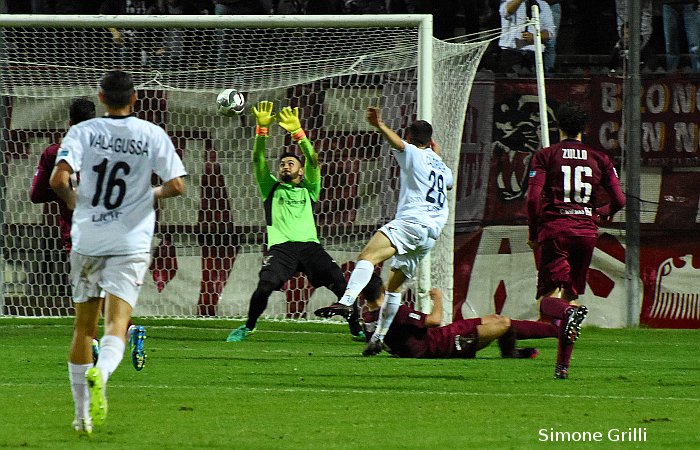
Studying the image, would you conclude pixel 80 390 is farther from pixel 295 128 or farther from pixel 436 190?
pixel 295 128

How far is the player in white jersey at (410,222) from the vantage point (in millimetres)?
10094

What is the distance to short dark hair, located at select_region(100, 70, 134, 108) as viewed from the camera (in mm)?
6117

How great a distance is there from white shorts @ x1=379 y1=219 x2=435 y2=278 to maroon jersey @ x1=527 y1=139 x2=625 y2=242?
44.7 inches

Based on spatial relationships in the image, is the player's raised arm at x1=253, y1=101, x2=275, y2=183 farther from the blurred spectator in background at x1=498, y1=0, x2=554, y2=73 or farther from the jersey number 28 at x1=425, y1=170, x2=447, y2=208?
the blurred spectator in background at x1=498, y1=0, x2=554, y2=73

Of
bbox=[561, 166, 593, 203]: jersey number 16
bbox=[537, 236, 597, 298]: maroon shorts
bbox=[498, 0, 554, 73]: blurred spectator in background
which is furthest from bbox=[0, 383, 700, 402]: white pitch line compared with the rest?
bbox=[498, 0, 554, 73]: blurred spectator in background

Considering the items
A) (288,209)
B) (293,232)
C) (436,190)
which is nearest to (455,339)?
(436,190)

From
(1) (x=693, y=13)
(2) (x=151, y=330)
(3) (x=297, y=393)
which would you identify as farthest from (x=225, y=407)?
(1) (x=693, y=13)

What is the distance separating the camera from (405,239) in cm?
1022

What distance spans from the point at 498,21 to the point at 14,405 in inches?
424

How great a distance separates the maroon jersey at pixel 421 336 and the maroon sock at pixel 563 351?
1.36 m

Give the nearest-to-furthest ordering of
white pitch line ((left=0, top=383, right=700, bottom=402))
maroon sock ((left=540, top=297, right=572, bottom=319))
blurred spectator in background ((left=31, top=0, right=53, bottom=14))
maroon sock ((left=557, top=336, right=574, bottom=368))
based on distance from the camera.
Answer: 1. white pitch line ((left=0, top=383, right=700, bottom=402))
2. maroon sock ((left=557, top=336, right=574, bottom=368))
3. maroon sock ((left=540, top=297, right=572, bottom=319))
4. blurred spectator in background ((left=31, top=0, right=53, bottom=14))

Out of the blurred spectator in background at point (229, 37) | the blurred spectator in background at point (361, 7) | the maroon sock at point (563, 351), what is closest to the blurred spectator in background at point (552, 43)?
the blurred spectator in background at point (361, 7)

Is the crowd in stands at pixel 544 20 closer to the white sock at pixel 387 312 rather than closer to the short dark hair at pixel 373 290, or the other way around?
the short dark hair at pixel 373 290

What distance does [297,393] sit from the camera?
7746 mm
